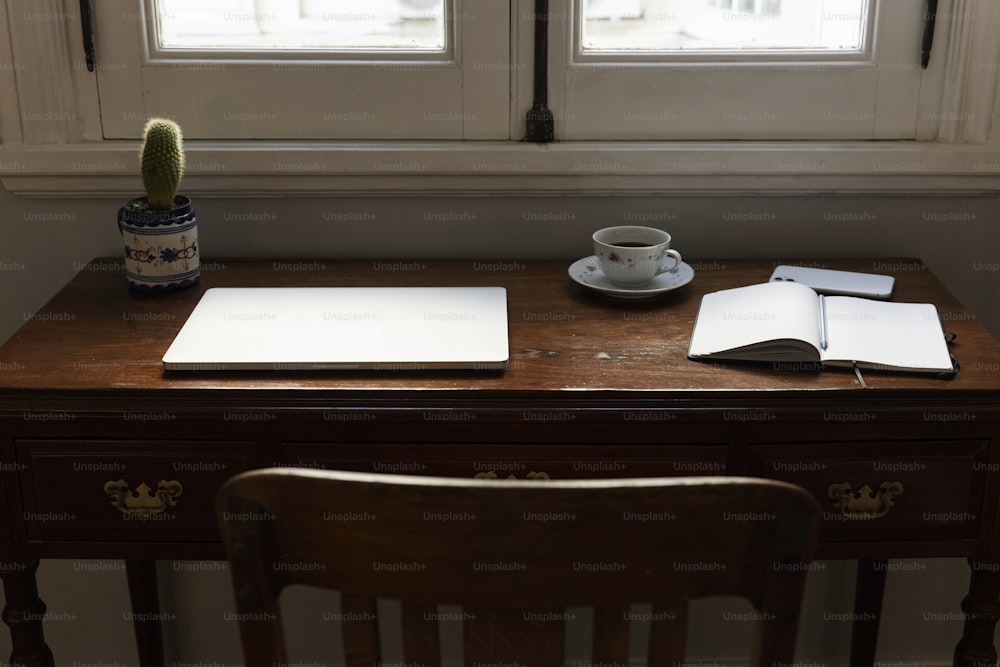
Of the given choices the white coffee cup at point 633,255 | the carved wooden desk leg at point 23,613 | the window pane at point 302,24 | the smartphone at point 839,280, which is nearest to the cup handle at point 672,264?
the white coffee cup at point 633,255

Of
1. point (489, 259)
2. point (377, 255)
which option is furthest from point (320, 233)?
point (489, 259)

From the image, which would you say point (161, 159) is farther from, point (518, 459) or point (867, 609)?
point (867, 609)

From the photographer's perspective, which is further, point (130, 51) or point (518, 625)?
point (130, 51)

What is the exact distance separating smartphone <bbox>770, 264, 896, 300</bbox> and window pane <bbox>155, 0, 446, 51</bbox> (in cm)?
58

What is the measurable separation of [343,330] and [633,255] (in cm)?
38

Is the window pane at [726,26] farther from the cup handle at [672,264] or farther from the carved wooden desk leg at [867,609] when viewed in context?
the carved wooden desk leg at [867,609]

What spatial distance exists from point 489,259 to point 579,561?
92 centimetres

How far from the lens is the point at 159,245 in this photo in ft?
4.60

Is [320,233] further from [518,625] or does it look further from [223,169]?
[518,625]

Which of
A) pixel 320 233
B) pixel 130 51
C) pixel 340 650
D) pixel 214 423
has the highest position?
pixel 130 51

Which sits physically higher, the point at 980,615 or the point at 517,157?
the point at 517,157

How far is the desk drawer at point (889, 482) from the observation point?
47.9 inches

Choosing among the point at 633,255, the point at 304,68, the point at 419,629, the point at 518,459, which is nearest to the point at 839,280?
the point at 633,255

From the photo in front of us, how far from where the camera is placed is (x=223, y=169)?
156cm
